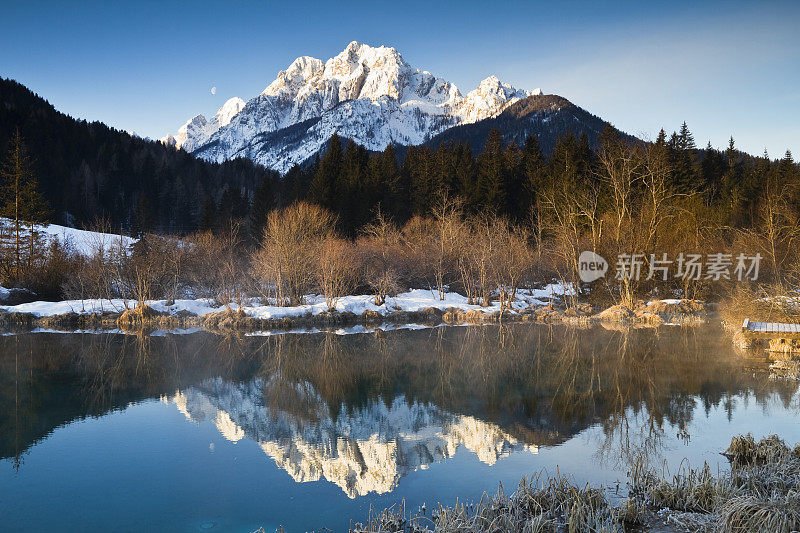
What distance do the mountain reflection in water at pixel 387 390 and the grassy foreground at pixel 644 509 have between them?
1691 mm

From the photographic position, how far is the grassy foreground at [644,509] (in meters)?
5.62

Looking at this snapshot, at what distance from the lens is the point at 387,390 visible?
1417 cm

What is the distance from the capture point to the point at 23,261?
34.7 meters

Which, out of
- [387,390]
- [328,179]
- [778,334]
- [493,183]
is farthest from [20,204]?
[778,334]

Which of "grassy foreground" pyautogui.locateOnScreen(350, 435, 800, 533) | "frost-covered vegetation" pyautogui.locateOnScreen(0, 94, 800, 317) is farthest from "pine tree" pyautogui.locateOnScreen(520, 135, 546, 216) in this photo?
"grassy foreground" pyautogui.locateOnScreen(350, 435, 800, 533)

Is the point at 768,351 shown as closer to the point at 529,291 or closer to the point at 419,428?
the point at 419,428

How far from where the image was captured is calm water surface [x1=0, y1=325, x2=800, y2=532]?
768cm

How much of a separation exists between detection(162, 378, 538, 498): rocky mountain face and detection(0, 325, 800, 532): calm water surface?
0.05m

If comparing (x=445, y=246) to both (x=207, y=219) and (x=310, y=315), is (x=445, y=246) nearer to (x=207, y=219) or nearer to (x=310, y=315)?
(x=310, y=315)

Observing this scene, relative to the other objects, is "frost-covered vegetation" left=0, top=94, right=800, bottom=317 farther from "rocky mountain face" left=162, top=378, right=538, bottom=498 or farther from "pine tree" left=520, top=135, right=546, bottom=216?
"rocky mountain face" left=162, top=378, right=538, bottom=498

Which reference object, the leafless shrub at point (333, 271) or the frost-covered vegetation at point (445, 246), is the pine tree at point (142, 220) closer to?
the frost-covered vegetation at point (445, 246)

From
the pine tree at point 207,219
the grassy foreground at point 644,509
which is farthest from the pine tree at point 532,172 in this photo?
the grassy foreground at point 644,509

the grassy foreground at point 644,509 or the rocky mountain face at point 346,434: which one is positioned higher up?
the grassy foreground at point 644,509

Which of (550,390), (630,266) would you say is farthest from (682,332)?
(550,390)
